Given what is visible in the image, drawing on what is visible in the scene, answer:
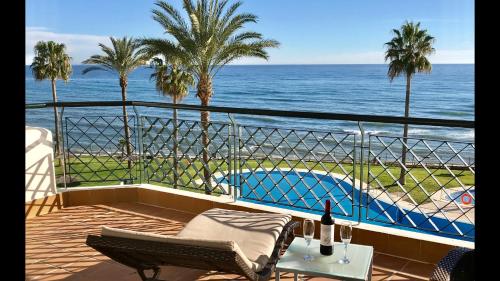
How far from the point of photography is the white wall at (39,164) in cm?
407

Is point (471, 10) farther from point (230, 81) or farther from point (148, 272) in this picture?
point (230, 81)

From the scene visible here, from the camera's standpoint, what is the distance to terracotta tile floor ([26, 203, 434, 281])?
9.89ft

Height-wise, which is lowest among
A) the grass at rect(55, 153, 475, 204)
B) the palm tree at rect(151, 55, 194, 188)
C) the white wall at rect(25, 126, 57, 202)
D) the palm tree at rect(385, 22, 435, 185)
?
the grass at rect(55, 153, 475, 204)

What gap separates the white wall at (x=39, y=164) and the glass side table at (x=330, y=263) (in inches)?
104

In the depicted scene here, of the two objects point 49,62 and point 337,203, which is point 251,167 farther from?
point 49,62

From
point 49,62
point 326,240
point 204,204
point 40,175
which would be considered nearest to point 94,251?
point 204,204

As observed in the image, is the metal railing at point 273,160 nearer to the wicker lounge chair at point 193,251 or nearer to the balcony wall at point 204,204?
the balcony wall at point 204,204

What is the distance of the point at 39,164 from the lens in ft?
13.7

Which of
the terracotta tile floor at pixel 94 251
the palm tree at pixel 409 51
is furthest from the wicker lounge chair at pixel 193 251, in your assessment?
the palm tree at pixel 409 51

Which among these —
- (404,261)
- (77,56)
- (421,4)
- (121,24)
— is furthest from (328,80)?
(404,261)

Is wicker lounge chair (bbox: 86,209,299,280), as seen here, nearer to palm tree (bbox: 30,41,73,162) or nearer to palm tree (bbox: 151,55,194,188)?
palm tree (bbox: 151,55,194,188)

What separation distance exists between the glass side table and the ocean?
1081 inches

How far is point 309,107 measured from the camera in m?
36.5

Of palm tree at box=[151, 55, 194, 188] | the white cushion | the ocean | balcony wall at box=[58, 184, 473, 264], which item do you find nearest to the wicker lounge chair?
the white cushion
